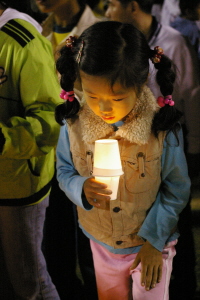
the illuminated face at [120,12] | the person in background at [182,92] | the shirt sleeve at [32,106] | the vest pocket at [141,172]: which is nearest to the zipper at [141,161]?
the vest pocket at [141,172]

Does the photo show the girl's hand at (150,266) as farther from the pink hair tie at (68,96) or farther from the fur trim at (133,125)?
the pink hair tie at (68,96)

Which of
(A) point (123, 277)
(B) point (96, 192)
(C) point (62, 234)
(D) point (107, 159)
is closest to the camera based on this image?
(D) point (107, 159)

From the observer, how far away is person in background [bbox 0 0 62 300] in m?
2.24

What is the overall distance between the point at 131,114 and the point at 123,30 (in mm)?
396

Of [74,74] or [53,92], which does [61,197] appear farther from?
[74,74]

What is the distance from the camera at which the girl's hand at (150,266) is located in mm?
1946

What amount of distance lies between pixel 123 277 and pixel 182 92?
5.69ft

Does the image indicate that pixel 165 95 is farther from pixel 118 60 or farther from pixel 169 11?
pixel 169 11

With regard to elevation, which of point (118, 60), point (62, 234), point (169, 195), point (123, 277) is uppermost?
point (118, 60)

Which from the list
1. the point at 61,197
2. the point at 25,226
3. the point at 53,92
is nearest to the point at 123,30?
the point at 53,92

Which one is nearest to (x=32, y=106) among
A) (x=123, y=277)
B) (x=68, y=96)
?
(x=68, y=96)

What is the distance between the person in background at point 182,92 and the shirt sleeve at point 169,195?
3.03 ft

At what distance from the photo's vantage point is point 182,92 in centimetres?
329

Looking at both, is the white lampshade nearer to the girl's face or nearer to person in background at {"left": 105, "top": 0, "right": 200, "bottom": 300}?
the girl's face
